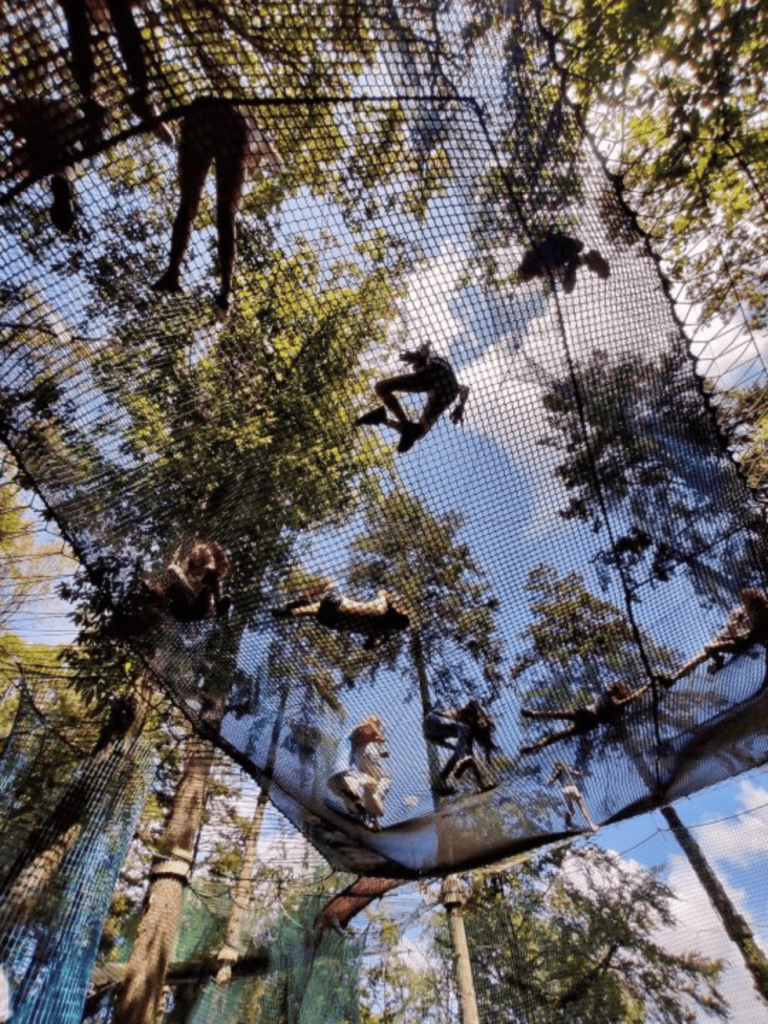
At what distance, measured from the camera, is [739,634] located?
115 inches

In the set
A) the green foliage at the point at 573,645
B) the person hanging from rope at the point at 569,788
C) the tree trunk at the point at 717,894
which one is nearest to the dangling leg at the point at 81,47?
the green foliage at the point at 573,645

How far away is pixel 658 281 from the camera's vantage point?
2559mm

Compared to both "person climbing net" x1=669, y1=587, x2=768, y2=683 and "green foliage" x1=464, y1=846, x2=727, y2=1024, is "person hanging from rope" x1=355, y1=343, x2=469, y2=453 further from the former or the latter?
"green foliage" x1=464, y1=846, x2=727, y2=1024

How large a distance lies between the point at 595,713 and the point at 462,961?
10.00 feet

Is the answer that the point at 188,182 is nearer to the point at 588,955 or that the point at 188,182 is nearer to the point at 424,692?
the point at 424,692

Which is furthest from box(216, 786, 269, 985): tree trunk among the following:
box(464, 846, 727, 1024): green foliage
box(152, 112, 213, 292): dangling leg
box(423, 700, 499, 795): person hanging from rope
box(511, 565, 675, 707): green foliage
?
box(152, 112, 213, 292): dangling leg

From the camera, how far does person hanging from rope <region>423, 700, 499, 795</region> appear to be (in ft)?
9.86

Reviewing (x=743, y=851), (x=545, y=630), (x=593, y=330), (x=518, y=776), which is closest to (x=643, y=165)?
(x=593, y=330)

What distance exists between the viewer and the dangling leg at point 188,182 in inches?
→ 79.7

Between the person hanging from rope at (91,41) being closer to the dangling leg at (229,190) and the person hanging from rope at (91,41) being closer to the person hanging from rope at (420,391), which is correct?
the dangling leg at (229,190)

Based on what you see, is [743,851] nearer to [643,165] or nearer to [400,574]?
[400,574]

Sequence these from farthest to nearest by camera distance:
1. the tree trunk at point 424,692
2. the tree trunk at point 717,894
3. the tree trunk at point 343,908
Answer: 1. the tree trunk at point 717,894
2. the tree trunk at point 343,908
3. the tree trunk at point 424,692

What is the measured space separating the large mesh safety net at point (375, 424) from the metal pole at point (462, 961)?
2063 mm

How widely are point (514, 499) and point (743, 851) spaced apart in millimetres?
3588
